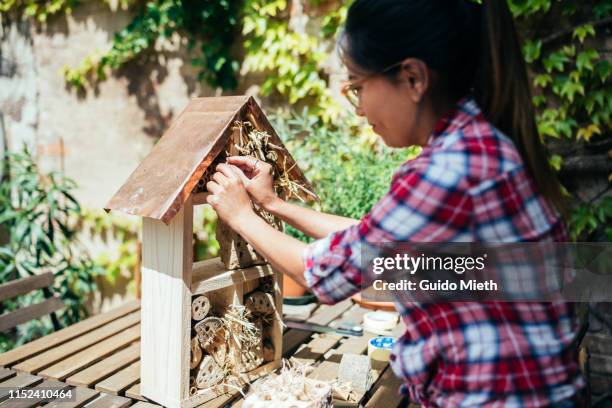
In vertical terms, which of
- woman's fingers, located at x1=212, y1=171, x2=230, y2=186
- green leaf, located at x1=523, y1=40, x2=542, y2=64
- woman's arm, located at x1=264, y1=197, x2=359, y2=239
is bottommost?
woman's arm, located at x1=264, y1=197, x2=359, y2=239

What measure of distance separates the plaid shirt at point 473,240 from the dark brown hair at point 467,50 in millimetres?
47

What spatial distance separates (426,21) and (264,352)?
130 centimetres

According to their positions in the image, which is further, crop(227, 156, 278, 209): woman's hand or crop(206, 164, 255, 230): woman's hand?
crop(227, 156, 278, 209): woman's hand

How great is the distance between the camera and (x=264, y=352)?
1939mm

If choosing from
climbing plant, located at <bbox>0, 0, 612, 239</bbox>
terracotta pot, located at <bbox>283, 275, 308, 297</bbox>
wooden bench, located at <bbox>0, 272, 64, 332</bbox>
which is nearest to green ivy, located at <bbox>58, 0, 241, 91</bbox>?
climbing plant, located at <bbox>0, 0, 612, 239</bbox>

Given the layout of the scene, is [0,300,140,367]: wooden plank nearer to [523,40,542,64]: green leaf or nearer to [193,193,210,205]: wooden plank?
[193,193,210,205]: wooden plank

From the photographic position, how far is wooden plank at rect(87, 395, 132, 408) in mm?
1637

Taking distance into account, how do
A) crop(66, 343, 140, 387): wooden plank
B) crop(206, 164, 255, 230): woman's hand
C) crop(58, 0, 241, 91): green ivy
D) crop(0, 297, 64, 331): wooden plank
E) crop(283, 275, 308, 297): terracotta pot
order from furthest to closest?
crop(58, 0, 241, 91): green ivy, crop(283, 275, 308, 297): terracotta pot, crop(0, 297, 64, 331): wooden plank, crop(66, 343, 140, 387): wooden plank, crop(206, 164, 255, 230): woman's hand

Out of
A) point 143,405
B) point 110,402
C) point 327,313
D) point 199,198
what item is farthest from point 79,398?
point 327,313

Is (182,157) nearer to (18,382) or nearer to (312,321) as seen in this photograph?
(18,382)

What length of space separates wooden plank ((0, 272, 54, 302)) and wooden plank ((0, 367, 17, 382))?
0.62m

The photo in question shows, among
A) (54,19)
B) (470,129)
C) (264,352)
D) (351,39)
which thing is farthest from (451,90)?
(54,19)

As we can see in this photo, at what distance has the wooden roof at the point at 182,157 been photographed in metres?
1.48

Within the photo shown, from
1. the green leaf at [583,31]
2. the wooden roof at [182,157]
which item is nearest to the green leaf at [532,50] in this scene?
the green leaf at [583,31]
